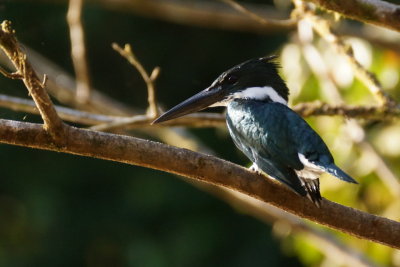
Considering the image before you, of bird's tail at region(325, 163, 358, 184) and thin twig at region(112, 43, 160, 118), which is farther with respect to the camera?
thin twig at region(112, 43, 160, 118)

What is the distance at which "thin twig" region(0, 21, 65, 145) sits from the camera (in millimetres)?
2748

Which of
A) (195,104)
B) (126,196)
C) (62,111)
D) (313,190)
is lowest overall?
(126,196)

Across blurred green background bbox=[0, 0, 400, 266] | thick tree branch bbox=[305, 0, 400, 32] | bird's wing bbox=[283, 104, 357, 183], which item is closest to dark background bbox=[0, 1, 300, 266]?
blurred green background bbox=[0, 0, 400, 266]

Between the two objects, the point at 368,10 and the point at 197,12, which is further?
the point at 197,12

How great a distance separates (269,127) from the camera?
12.2 feet

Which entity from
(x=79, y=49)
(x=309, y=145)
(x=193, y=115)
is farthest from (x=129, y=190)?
(x=309, y=145)

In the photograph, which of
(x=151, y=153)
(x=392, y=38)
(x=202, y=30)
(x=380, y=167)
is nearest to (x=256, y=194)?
(x=151, y=153)

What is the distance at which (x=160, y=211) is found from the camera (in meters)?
8.34

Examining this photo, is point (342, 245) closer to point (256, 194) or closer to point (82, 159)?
point (256, 194)

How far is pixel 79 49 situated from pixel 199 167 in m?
2.66

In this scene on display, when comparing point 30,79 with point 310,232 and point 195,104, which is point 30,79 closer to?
point 195,104

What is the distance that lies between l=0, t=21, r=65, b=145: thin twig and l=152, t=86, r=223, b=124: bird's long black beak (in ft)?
3.20

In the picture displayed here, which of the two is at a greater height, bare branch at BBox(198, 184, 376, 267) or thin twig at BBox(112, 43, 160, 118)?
thin twig at BBox(112, 43, 160, 118)

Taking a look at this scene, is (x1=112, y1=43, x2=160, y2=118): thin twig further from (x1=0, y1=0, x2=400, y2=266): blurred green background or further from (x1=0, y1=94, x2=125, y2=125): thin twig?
(x1=0, y1=0, x2=400, y2=266): blurred green background
